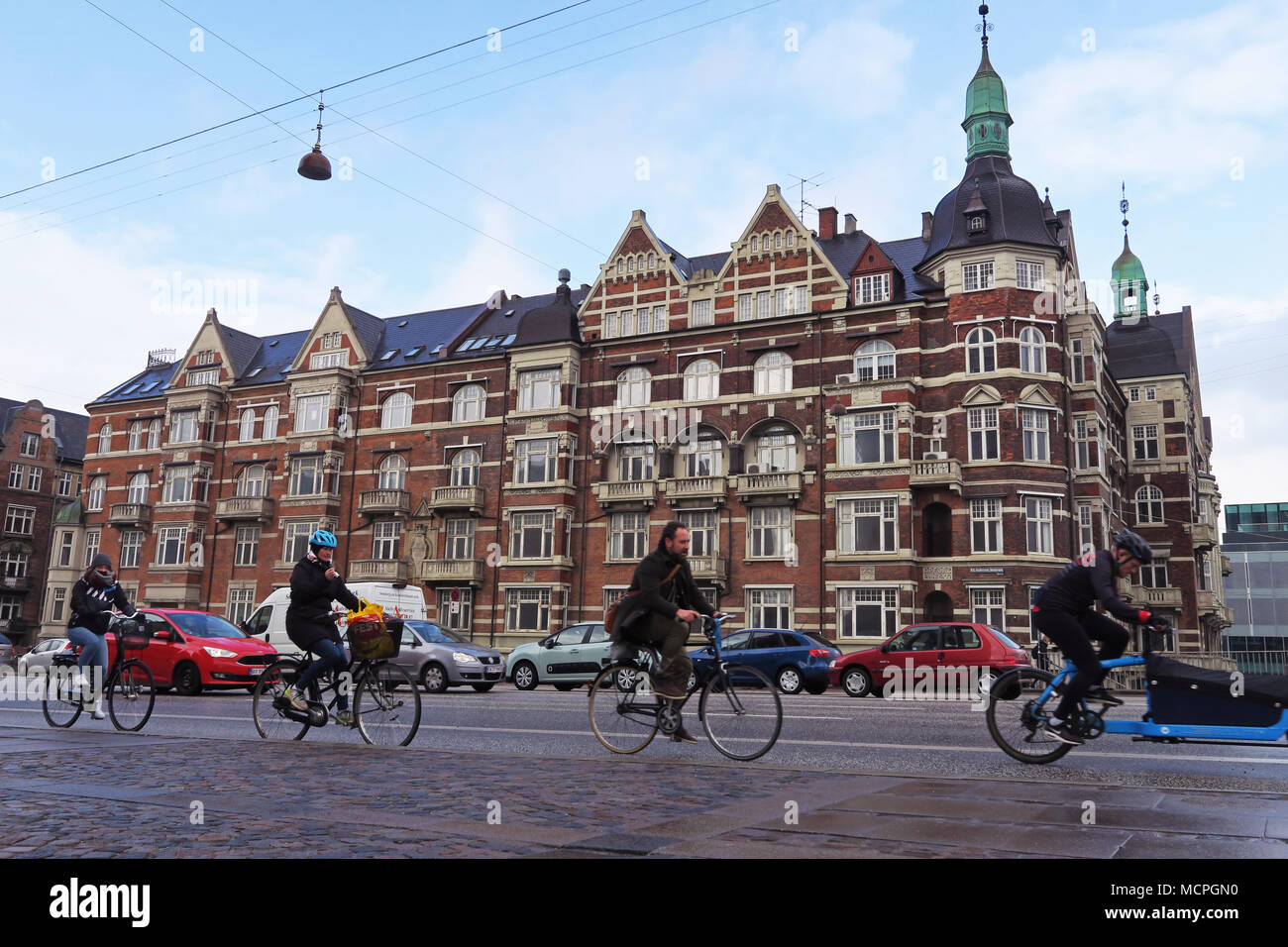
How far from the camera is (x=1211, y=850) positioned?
4234mm

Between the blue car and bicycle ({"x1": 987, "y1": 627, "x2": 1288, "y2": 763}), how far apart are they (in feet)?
49.2

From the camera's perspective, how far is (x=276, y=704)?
30.7ft

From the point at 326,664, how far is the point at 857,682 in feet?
51.8

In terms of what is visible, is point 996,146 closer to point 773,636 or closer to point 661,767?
point 773,636

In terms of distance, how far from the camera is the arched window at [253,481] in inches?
1938

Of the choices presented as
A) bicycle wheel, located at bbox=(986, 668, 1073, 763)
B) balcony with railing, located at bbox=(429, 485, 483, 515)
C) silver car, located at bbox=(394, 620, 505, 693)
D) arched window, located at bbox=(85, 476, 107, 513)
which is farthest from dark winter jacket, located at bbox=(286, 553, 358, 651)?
arched window, located at bbox=(85, 476, 107, 513)

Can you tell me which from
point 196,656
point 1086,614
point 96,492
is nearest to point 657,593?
point 1086,614

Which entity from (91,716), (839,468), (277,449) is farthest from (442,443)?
(91,716)

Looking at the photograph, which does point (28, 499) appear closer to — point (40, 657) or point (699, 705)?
point (40, 657)

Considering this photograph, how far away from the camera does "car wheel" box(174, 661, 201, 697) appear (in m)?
18.0

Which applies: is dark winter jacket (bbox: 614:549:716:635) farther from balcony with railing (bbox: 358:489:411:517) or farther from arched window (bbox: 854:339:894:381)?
balcony with railing (bbox: 358:489:411:517)

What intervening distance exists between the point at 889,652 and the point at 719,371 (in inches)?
759

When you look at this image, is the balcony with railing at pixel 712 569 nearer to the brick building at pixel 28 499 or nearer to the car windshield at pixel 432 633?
the car windshield at pixel 432 633
